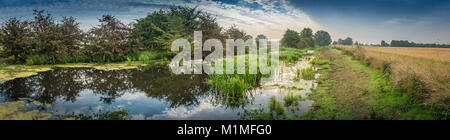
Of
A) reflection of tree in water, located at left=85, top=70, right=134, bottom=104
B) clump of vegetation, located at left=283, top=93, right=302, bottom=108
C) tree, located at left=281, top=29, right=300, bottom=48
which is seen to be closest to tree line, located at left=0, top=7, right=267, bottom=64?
reflection of tree in water, located at left=85, top=70, right=134, bottom=104

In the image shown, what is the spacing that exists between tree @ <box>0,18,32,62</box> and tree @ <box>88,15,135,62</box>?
408cm

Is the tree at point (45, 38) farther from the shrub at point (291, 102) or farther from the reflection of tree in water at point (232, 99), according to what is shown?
the shrub at point (291, 102)

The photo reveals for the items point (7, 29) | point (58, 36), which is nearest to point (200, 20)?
point (58, 36)

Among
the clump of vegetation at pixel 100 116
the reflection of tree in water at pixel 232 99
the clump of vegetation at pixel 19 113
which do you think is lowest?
the clump of vegetation at pixel 100 116

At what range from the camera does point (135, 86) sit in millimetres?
8039

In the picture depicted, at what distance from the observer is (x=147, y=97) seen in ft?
21.1

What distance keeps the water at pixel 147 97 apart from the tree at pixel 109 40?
26.2 feet

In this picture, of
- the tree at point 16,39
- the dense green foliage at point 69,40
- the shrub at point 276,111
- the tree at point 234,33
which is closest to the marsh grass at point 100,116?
the shrub at point 276,111

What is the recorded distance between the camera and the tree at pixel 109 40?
640 inches

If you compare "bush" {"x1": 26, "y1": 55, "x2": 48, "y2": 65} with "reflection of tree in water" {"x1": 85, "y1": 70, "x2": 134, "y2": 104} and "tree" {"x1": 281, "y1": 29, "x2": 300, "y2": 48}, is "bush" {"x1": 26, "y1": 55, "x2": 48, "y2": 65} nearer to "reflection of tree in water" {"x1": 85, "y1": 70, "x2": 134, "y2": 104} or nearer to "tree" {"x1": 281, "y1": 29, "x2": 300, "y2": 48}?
"reflection of tree in water" {"x1": 85, "y1": 70, "x2": 134, "y2": 104}
